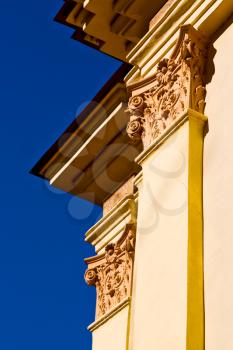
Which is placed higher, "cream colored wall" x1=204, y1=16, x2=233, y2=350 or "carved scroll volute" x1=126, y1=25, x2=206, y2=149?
"carved scroll volute" x1=126, y1=25, x2=206, y2=149

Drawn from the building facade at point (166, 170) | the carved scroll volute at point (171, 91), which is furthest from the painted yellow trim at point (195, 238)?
the carved scroll volute at point (171, 91)

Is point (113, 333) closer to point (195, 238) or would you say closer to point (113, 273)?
point (113, 273)

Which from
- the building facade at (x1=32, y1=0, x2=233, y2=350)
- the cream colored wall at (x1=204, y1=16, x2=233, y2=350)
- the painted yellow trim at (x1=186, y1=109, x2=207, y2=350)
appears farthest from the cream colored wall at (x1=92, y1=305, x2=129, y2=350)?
the cream colored wall at (x1=204, y1=16, x2=233, y2=350)

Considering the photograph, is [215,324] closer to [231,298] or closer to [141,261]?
[231,298]

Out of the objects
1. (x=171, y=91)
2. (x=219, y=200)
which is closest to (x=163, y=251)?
(x=219, y=200)

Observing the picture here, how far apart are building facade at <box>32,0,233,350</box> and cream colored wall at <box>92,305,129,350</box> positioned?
0.02m

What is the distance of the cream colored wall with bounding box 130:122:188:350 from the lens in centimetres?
795

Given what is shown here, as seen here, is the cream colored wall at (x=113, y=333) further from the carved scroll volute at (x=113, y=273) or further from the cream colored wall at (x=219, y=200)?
the cream colored wall at (x=219, y=200)

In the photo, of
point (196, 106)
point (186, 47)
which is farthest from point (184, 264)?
point (186, 47)

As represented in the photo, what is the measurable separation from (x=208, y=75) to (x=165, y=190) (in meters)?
1.50

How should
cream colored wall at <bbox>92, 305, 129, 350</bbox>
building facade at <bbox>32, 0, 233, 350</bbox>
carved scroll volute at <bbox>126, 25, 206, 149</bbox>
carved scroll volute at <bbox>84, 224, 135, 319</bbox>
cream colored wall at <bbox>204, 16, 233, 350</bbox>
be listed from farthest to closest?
1. carved scroll volute at <bbox>84, 224, 135, 319</bbox>
2. cream colored wall at <bbox>92, 305, 129, 350</bbox>
3. carved scroll volute at <bbox>126, 25, 206, 149</bbox>
4. building facade at <bbox>32, 0, 233, 350</bbox>
5. cream colored wall at <bbox>204, 16, 233, 350</bbox>

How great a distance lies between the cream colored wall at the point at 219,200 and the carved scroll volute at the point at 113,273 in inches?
151

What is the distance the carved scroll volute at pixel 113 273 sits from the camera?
12391mm

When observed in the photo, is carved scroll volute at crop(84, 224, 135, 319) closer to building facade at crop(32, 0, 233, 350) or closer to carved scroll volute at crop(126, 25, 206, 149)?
building facade at crop(32, 0, 233, 350)
